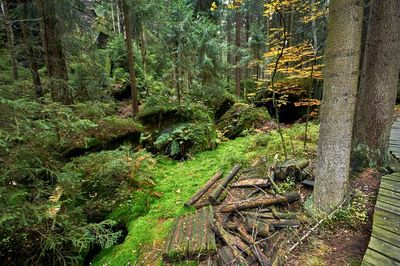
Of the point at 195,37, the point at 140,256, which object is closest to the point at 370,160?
the point at 140,256

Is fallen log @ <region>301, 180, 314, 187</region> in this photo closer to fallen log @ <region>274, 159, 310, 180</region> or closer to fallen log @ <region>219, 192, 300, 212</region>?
fallen log @ <region>274, 159, 310, 180</region>

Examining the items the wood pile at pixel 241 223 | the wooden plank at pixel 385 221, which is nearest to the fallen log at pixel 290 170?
the wood pile at pixel 241 223

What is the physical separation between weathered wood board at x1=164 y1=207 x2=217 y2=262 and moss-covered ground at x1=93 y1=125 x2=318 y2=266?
275 mm

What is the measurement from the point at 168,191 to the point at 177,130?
10.0 ft

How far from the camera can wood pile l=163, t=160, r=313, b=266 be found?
2906 mm

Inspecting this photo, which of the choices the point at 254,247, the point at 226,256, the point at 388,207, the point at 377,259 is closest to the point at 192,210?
the point at 226,256

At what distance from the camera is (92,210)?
15.8ft

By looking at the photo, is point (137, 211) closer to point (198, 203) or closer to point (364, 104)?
point (198, 203)

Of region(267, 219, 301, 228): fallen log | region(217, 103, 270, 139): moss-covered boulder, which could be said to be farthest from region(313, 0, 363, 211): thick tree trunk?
region(217, 103, 270, 139): moss-covered boulder

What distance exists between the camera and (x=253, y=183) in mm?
4348

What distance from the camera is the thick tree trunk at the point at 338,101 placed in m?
2.80

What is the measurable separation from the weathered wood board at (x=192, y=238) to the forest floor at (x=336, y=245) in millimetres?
1071

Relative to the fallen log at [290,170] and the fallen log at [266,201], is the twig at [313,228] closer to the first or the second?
the fallen log at [266,201]

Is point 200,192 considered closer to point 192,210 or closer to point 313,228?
point 192,210
